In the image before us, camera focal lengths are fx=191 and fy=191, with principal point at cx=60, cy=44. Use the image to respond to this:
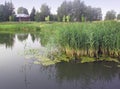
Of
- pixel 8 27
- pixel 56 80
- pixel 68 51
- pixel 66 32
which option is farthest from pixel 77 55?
pixel 8 27

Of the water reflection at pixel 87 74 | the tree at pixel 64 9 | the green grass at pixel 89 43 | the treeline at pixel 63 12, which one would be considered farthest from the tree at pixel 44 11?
the water reflection at pixel 87 74

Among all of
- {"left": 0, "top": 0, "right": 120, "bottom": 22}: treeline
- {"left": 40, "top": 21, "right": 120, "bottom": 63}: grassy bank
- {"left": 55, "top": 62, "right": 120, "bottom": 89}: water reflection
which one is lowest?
{"left": 55, "top": 62, "right": 120, "bottom": 89}: water reflection

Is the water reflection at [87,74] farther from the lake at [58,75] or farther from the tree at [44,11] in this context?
the tree at [44,11]

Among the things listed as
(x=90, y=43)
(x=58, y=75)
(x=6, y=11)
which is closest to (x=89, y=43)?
(x=90, y=43)

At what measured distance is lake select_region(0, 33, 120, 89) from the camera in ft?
29.6

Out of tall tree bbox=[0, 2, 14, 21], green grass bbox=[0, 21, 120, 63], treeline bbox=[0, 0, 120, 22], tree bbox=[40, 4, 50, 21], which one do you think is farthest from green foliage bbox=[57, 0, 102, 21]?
green grass bbox=[0, 21, 120, 63]

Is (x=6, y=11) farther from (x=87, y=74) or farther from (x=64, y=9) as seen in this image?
(x=87, y=74)

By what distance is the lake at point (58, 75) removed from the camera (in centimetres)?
902

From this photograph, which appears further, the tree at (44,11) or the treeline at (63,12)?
the tree at (44,11)

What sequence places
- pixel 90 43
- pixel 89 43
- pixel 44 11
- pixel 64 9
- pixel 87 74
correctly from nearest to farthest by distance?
pixel 87 74, pixel 90 43, pixel 89 43, pixel 44 11, pixel 64 9

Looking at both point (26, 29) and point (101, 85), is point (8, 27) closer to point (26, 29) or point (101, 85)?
Result: point (26, 29)

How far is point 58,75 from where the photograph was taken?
417 inches

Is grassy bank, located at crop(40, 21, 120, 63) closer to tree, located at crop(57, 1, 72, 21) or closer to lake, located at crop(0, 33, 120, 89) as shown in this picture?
lake, located at crop(0, 33, 120, 89)

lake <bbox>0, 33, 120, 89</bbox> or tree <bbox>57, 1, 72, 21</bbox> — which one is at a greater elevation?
tree <bbox>57, 1, 72, 21</bbox>
